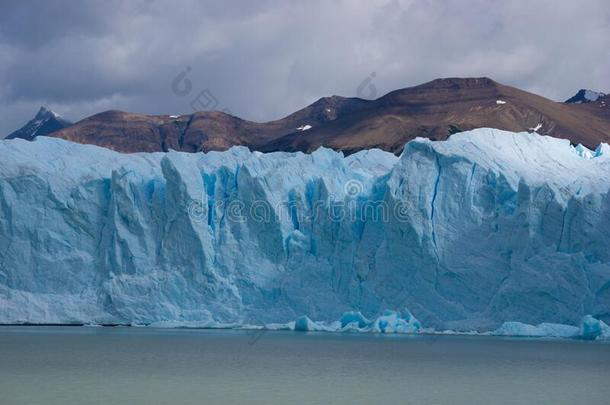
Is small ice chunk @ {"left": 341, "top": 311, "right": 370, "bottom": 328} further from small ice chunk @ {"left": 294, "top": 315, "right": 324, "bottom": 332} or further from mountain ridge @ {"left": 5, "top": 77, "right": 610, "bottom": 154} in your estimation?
mountain ridge @ {"left": 5, "top": 77, "right": 610, "bottom": 154}

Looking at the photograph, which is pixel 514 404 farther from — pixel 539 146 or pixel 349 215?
pixel 539 146

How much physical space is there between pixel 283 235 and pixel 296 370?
1090cm

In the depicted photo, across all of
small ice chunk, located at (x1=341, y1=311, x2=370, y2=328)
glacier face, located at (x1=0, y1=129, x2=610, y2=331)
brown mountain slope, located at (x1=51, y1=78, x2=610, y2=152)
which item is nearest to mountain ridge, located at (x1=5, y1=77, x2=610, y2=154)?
brown mountain slope, located at (x1=51, y1=78, x2=610, y2=152)

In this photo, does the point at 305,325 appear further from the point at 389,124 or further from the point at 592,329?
the point at 389,124

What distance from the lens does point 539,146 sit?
3183cm

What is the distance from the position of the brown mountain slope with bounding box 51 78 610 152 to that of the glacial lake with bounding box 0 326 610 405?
17.8 metres

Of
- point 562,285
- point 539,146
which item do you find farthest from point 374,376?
point 539,146

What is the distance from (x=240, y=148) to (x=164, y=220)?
426 cm

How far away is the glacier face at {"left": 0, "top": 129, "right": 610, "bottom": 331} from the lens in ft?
92.1

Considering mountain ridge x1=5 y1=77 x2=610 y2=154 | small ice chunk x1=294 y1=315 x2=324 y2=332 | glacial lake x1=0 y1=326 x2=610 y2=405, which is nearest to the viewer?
glacial lake x1=0 y1=326 x2=610 y2=405

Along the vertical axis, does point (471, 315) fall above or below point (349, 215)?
below

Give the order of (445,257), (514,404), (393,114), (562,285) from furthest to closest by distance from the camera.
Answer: (393,114)
(445,257)
(562,285)
(514,404)

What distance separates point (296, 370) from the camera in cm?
1962

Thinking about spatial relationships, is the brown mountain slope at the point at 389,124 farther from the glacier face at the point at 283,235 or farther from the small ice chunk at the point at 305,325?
the small ice chunk at the point at 305,325
